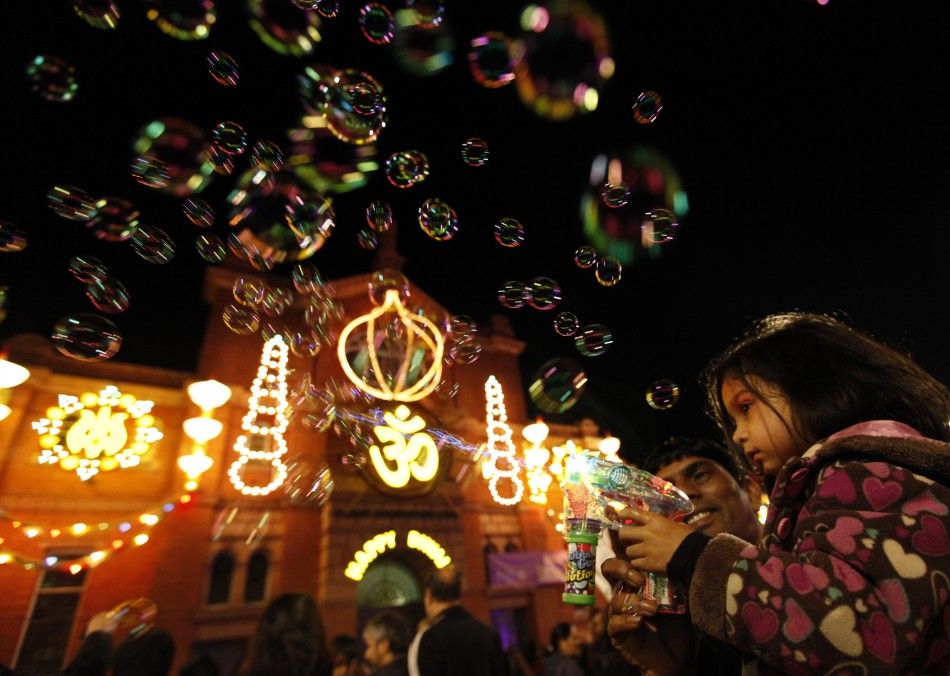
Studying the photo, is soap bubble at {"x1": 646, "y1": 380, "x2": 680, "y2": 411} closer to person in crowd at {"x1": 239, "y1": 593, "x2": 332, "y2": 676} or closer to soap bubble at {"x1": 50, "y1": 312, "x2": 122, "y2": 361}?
person in crowd at {"x1": 239, "y1": 593, "x2": 332, "y2": 676}

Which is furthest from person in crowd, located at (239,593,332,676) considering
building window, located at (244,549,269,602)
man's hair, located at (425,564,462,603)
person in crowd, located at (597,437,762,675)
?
building window, located at (244,549,269,602)

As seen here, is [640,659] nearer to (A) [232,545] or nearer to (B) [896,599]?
(B) [896,599]

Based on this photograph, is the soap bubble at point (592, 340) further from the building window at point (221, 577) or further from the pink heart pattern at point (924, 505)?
the building window at point (221, 577)

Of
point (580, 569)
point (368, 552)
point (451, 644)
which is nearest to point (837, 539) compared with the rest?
point (580, 569)

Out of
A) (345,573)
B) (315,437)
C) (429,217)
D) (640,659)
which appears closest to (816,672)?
(640,659)

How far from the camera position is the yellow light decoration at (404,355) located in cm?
1263

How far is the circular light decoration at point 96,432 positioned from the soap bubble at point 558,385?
9.14 meters

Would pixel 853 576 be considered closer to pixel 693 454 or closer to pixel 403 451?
pixel 693 454

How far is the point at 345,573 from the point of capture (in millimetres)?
11398

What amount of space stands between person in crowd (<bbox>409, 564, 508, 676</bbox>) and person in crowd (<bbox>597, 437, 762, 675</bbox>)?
150 centimetres

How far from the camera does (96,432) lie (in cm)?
1038

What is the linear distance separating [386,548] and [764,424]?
40.4 ft

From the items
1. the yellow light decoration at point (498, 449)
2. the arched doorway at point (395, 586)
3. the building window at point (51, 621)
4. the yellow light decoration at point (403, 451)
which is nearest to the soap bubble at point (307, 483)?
the yellow light decoration at point (403, 451)

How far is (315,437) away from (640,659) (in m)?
12.0
